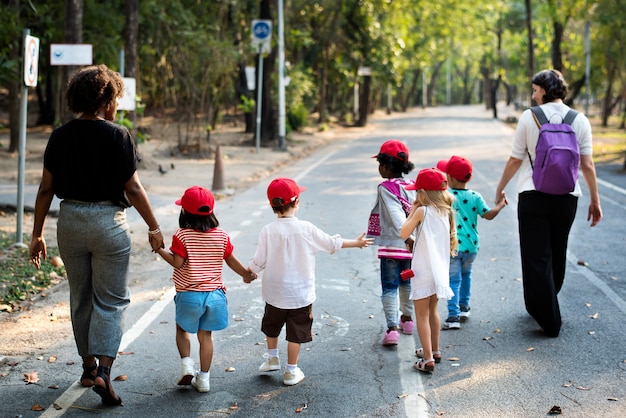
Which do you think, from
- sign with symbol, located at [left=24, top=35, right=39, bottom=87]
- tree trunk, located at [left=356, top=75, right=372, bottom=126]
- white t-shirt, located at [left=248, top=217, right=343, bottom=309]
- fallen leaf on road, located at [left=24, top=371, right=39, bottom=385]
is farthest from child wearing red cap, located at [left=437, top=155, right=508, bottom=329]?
tree trunk, located at [left=356, top=75, right=372, bottom=126]

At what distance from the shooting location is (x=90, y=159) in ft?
16.6

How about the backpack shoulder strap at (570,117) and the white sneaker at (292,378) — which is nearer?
the white sneaker at (292,378)

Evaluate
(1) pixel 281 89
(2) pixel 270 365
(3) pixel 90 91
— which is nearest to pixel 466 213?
(2) pixel 270 365

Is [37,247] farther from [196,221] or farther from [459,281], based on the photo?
[459,281]

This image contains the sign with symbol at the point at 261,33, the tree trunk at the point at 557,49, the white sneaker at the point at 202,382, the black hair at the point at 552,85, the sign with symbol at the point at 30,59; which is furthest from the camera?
the tree trunk at the point at 557,49

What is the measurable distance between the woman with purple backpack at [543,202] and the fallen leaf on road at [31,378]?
3.59 metres

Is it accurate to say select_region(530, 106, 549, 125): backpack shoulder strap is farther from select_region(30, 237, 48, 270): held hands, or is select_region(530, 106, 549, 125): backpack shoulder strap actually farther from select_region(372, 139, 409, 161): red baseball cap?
select_region(30, 237, 48, 270): held hands

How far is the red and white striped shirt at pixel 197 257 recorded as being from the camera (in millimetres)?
5324

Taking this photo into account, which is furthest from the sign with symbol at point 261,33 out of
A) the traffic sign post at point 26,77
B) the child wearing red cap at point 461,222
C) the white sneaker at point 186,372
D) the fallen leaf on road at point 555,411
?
the fallen leaf on road at point 555,411

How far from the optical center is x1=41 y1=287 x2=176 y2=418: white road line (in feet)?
16.7

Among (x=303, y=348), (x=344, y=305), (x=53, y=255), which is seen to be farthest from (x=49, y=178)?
(x=53, y=255)

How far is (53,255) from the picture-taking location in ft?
31.6

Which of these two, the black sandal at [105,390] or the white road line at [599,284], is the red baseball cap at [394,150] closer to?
the black sandal at [105,390]

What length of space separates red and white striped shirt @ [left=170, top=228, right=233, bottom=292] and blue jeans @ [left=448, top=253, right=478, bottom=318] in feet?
7.41
